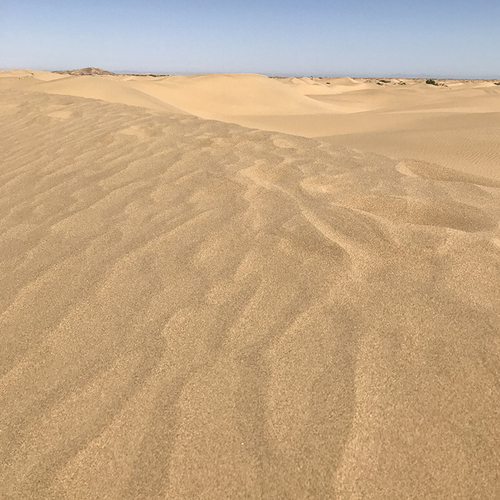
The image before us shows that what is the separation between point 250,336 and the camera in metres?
1.21

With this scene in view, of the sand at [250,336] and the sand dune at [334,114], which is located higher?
the sand at [250,336]

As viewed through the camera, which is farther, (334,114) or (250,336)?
(334,114)

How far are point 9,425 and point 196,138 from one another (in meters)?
2.73

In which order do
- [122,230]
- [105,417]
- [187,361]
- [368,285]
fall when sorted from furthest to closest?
1. [122,230]
2. [368,285]
3. [187,361]
4. [105,417]

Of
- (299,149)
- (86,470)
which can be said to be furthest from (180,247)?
(299,149)

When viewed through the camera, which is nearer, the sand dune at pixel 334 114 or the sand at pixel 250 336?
the sand at pixel 250 336

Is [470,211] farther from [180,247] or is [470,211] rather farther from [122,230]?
[122,230]

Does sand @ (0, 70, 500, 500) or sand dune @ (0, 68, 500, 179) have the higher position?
sand @ (0, 70, 500, 500)

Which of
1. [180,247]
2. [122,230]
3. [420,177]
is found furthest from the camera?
[420,177]

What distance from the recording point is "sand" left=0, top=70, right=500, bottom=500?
871 millimetres

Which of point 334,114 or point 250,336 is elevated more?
point 250,336

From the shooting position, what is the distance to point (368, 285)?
1411 mm

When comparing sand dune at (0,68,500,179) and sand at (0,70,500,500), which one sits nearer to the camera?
sand at (0,70,500,500)

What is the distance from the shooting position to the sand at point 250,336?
2.86ft
